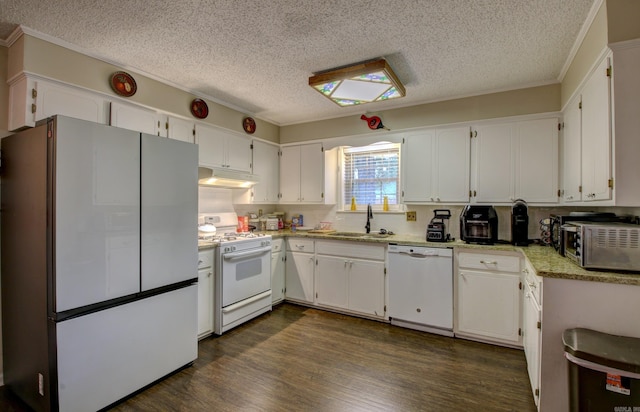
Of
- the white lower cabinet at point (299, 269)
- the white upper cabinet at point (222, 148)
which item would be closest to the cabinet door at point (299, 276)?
the white lower cabinet at point (299, 269)

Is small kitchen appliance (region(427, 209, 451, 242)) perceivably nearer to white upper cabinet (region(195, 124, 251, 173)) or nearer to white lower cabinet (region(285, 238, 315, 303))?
white lower cabinet (region(285, 238, 315, 303))

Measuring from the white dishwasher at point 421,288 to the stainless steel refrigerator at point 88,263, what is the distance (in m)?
2.11

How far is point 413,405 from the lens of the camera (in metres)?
1.98

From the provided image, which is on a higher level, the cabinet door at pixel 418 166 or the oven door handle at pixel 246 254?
the cabinet door at pixel 418 166

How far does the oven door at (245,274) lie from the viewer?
3008 millimetres

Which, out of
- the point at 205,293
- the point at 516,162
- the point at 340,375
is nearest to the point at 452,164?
the point at 516,162

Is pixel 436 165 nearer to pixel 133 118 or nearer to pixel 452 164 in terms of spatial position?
pixel 452 164

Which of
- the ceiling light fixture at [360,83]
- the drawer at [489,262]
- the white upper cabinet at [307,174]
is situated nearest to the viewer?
the ceiling light fixture at [360,83]

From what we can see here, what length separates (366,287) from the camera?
3.43 m

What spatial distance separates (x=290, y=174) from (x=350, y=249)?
1.53m

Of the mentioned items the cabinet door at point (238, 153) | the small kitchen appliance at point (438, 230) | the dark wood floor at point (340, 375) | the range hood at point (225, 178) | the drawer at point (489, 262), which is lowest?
the dark wood floor at point (340, 375)

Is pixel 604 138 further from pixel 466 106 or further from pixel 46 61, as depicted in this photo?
pixel 46 61

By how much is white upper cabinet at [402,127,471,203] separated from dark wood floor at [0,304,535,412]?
1499 millimetres

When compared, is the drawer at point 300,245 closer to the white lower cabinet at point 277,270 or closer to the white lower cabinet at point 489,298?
the white lower cabinet at point 277,270
